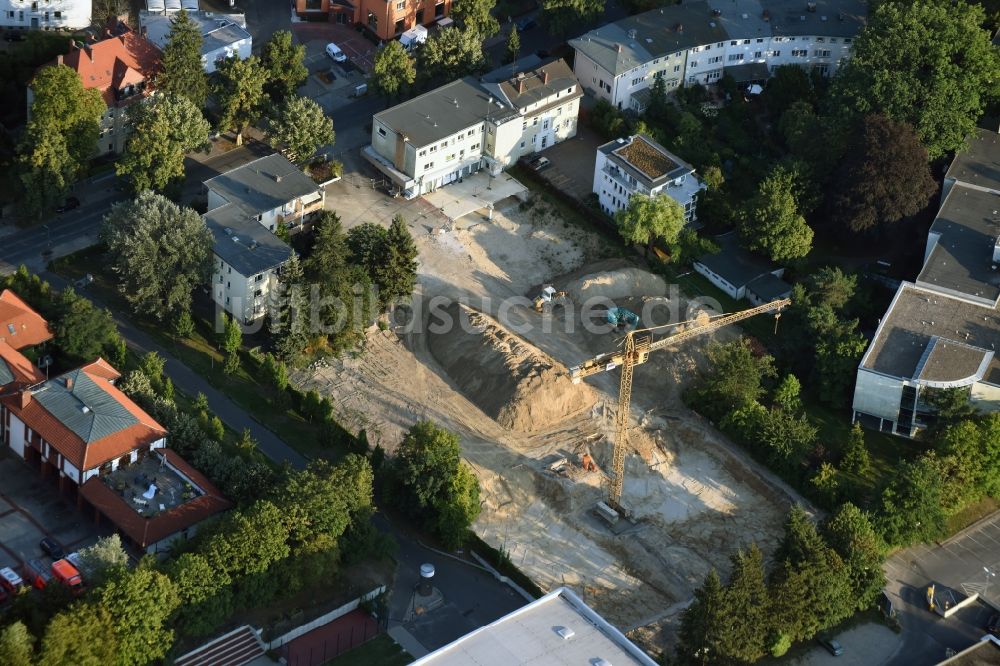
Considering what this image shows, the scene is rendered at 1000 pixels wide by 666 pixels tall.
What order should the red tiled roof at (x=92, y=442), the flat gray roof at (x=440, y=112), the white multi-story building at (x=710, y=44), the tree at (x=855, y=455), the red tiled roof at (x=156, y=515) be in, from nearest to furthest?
the red tiled roof at (x=156, y=515)
the red tiled roof at (x=92, y=442)
the tree at (x=855, y=455)
the flat gray roof at (x=440, y=112)
the white multi-story building at (x=710, y=44)

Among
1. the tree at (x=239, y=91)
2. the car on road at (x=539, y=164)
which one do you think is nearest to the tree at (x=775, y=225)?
the car on road at (x=539, y=164)

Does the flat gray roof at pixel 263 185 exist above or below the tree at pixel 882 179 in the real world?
below

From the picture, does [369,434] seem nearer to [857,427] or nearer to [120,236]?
[120,236]

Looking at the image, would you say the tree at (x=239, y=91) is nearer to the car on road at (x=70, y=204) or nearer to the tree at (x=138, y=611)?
the car on road at (x=70, y=204)

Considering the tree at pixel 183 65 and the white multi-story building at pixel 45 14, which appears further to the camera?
the white multi-story building at pixel 45 14

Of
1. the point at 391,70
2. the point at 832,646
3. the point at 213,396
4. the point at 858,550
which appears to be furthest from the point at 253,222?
the point at 832,646

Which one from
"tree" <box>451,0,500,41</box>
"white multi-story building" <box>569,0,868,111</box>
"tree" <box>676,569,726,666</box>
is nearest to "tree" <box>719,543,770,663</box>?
"tree" <box>676,569,726,666</box>

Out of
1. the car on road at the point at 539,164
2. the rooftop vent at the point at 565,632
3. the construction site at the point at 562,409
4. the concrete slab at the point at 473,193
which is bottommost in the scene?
the construction site at the point at 562,409
